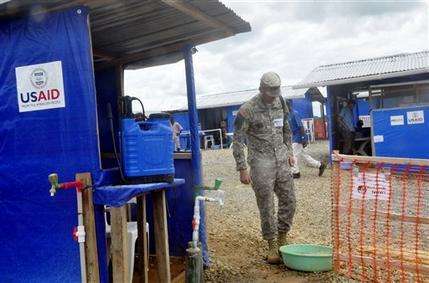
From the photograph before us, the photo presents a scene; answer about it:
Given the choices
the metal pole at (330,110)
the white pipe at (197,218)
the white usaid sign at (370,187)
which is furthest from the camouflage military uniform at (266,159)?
the metal pole at (330,110)

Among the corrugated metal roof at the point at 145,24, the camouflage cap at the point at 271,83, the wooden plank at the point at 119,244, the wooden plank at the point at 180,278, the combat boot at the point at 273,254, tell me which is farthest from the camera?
the combat boot at the point at 273,254

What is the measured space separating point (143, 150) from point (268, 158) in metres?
1.82

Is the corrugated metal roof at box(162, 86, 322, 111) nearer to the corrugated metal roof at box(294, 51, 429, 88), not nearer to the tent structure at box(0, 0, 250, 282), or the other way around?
the corrugated metal roof at box(294, 51, 429, 88)

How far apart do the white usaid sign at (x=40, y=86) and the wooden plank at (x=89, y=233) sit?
27.7 inches

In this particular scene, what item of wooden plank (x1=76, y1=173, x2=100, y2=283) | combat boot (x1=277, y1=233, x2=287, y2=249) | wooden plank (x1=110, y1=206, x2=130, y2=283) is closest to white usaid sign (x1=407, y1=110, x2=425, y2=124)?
combat boot (x1=277, y1=233, x2=287, y2=249)

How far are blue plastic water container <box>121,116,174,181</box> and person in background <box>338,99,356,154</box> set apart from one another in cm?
1099

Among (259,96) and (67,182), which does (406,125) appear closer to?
(259,96)

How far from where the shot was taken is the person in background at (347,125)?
14.2 metres

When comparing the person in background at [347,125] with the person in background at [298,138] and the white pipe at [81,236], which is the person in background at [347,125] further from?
the white pipe at [81,236]

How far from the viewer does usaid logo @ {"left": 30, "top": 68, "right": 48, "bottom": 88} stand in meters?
4.01

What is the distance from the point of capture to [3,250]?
427 centimetres

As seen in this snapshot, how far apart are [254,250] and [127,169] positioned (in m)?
2.66

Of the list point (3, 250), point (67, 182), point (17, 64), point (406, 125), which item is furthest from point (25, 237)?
point (406, 125)

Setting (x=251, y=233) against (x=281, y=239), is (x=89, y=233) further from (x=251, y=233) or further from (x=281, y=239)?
(x=251, y=233)
